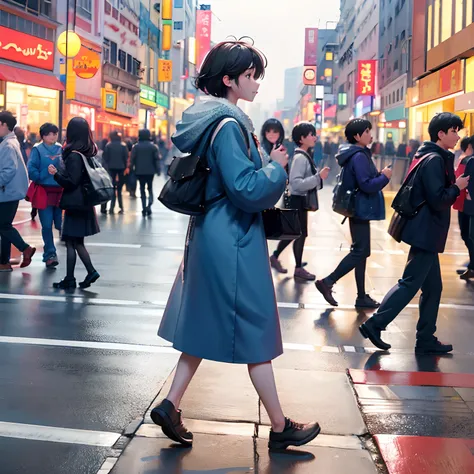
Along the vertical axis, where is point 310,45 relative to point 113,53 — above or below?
above

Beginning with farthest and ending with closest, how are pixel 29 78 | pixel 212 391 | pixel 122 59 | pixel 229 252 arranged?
pixel 122 59
pixel 29 78
pixel 212 391
pixel 229 252

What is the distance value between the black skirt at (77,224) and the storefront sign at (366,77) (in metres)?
56.2

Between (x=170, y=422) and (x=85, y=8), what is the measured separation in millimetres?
38863

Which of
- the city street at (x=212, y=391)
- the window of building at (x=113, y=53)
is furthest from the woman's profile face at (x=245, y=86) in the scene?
the window of building at (x=113, y=53)

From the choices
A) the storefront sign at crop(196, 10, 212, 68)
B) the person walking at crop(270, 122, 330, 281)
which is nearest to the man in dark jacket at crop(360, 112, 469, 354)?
the person walking at crop(270, 122, 330, 281)

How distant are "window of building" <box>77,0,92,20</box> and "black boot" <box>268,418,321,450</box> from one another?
37128mm

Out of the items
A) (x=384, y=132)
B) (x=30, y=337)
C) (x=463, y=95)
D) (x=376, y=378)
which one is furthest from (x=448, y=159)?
(x=384, y=132)

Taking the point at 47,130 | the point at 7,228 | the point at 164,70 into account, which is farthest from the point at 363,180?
the point at 164,70

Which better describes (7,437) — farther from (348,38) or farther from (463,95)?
(348,38)

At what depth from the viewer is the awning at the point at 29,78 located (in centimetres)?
2772

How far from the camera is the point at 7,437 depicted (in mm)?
4430

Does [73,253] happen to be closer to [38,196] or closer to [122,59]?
[38,196]

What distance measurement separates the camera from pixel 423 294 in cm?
671

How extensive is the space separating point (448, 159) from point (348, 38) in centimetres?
9543
